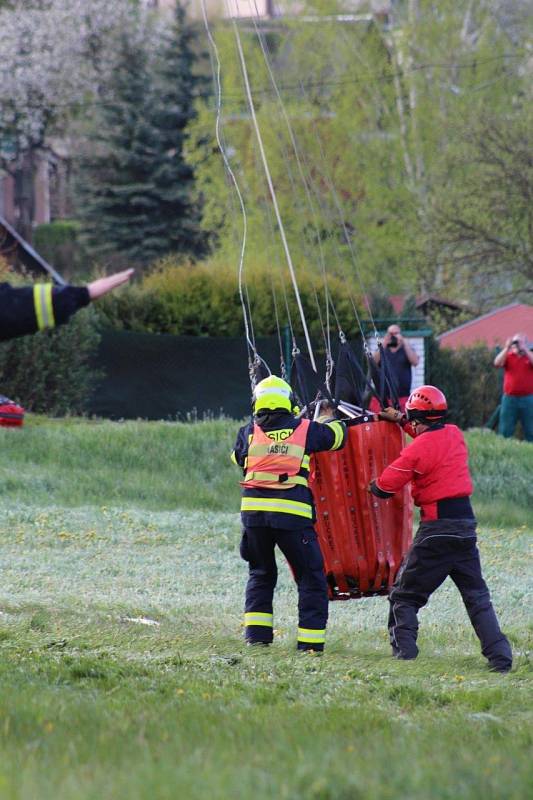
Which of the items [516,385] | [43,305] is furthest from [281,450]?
[516,385]

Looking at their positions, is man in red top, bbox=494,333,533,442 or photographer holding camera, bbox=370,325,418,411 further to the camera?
man in red top, bbox=494,333,533,442

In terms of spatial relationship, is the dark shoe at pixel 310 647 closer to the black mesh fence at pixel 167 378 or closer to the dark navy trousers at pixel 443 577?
the dark navy trousers at pixel 443 577

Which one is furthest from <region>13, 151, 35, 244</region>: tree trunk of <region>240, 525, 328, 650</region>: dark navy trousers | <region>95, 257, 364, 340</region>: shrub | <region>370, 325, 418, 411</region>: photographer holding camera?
<region>240, 525, 328, 650</region>: dark navy trousers

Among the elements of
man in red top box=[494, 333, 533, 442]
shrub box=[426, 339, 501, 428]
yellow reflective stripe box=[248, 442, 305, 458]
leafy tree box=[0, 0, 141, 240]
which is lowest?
shrub box=[426, 339, 501, 428]

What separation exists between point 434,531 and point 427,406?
82 cm

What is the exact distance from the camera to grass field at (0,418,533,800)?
449cm

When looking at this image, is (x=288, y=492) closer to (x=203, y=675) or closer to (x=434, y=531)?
(x=434, y=531)

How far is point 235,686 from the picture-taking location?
6.88m

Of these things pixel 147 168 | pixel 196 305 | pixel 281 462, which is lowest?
pixel 196 305

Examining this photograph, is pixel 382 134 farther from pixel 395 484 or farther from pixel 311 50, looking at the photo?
pixel 395 484

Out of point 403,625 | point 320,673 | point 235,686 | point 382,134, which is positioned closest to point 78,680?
Result: point 235,686

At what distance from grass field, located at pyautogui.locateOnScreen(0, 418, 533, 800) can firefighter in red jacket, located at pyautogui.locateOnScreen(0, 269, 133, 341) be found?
5.43 ft

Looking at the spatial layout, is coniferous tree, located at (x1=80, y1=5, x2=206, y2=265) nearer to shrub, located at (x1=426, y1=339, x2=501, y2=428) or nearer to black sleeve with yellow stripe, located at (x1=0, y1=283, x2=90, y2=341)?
shrub, located at (x1=426, y1=339, x2=501, y2=428)

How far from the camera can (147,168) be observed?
4962cm
